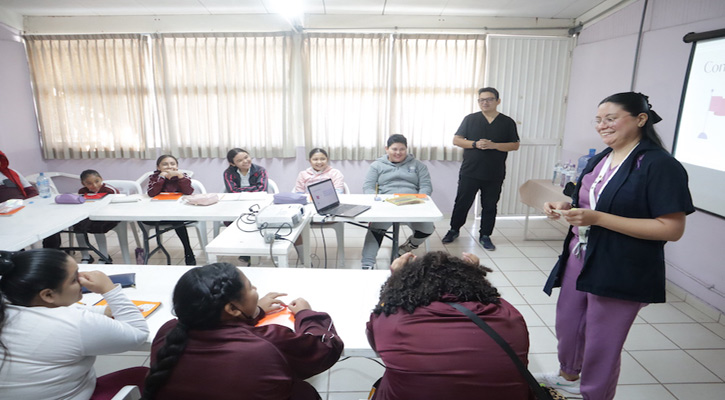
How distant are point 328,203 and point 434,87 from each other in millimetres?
2468

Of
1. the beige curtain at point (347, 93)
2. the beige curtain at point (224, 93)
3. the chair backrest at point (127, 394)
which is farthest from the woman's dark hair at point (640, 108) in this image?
the beige curtain at point (224, 93)

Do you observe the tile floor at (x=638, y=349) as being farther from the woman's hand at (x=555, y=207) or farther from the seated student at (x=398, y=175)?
the woman's hand at (x=555, y=207)

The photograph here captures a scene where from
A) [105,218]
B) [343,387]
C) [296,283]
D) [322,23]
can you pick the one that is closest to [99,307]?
[296,283]

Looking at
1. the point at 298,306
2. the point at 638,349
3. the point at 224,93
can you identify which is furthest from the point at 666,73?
the point at 224,93

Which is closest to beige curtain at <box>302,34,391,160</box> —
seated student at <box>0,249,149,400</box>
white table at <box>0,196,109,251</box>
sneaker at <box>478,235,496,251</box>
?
sneaker at <box>478,235,496,251</box>

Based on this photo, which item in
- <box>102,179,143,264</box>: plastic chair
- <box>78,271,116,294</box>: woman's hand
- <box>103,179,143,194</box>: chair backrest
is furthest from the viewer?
<box>103,179,143,194</box>: chair backrest

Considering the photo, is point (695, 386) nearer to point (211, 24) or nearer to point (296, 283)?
point (296, 283)

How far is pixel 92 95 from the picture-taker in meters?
4.71

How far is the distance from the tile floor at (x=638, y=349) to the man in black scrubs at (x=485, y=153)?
0.63 m

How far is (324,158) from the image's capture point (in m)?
3.71

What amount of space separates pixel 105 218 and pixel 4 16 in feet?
11.3

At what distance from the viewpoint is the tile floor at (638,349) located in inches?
80.8

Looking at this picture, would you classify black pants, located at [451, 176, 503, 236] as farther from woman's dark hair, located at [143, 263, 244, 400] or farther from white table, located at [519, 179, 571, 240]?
woman's dark hair, located at [143, 263, 244, 400]

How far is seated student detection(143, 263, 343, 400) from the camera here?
0.95m
